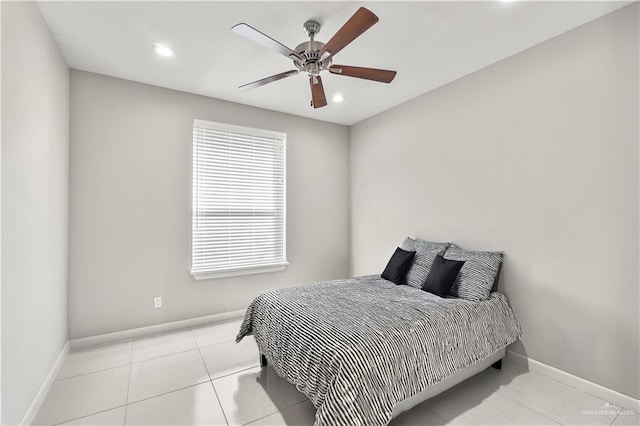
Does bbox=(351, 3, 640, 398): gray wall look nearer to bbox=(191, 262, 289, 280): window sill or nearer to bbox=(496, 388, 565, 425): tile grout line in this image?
bbox=(496, 388, 565, 425): tile grout line

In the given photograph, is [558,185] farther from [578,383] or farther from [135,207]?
[135,207]

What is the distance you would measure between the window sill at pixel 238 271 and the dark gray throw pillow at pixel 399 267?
1465 mm

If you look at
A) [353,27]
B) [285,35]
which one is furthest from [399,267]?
[285,35]

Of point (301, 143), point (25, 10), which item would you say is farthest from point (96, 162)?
point (301, 143)

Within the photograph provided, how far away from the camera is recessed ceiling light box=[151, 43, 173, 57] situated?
250 centimetres

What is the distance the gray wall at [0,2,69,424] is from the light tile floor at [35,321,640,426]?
0.31 meters

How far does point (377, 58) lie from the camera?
269 centimetres

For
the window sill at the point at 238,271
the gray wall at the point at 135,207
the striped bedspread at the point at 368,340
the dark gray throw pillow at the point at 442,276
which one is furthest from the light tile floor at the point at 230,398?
the window sill at the point at 238,271

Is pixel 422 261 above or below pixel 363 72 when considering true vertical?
→ below

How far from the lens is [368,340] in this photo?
5.79 feet

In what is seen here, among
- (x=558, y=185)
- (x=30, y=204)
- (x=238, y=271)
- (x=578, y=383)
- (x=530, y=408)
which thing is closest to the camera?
(x=30, y=204)

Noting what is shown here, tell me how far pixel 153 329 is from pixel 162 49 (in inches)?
109

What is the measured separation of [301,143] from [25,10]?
2.87 m

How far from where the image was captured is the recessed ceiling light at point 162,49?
8.20 feet
